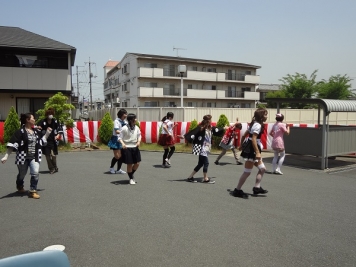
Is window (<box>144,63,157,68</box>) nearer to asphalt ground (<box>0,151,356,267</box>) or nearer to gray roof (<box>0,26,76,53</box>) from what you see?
gray roof (<box>0,26,76,53</box>)

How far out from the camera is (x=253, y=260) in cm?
378

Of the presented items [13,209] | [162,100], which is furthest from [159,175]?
[162,100]

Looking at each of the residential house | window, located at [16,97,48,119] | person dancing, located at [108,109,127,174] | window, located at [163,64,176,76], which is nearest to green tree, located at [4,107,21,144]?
the residential house

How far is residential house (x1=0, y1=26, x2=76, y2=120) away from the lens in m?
20.4

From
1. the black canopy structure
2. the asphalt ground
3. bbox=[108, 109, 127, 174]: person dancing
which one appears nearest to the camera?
the asphalt ground

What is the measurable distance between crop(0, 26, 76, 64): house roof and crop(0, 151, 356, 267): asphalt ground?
14.0m

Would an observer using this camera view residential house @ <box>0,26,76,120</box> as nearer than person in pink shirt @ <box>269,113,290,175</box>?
No

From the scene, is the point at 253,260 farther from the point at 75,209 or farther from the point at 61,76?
the point at 61,76

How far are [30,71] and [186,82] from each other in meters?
27.0

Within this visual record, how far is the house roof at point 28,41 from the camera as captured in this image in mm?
20266

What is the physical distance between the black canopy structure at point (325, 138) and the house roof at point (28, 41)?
15.6m

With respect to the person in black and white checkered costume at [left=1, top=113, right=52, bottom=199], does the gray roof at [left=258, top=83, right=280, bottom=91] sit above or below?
above

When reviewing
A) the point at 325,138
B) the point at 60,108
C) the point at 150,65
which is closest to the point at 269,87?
the point at 150,65

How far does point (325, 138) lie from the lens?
10.3 m
